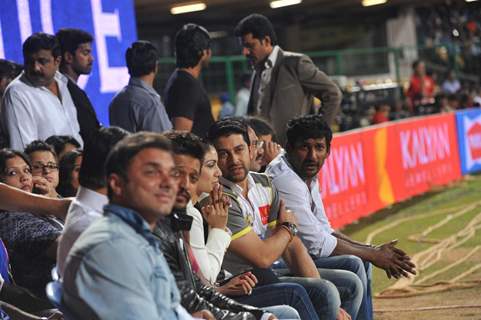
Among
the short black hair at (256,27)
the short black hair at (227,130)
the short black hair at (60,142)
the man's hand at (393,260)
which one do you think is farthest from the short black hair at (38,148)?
the short black hair at (256,27)

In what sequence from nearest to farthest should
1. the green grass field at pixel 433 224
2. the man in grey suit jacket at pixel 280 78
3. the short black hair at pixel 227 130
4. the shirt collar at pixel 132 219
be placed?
1. the shirt collar at pixel 132 219
2. the short black hair at pixel 227 130
3. the man in grey suit jacket at pixel 280 78
4. the green grass field at pixel 433 224

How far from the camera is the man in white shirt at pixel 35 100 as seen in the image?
22.2 feet

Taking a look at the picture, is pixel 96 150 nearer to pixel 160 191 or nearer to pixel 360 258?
pixel 160 191

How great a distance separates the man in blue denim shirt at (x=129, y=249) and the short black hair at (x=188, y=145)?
3.58 ft

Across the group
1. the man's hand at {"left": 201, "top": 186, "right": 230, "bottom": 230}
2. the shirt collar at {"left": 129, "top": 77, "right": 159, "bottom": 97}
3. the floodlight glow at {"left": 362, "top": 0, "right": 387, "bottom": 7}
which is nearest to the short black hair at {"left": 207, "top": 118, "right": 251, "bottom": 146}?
the man's hand at {"left": 201, "top": 186, "right": 230, "bottom": 230}

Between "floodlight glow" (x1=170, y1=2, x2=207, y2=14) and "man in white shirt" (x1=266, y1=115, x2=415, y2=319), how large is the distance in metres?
16.5

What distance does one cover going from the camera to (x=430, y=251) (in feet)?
33.4

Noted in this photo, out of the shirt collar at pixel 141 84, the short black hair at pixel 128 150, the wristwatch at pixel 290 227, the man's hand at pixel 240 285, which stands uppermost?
the shirt collar at pixel 141 84

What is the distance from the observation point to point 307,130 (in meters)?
6.34

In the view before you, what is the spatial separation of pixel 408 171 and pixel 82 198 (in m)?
11.1

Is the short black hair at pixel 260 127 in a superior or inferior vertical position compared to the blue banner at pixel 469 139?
superior

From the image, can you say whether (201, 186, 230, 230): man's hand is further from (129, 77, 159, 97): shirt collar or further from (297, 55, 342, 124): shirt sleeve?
(297, 55, 342, 124): shirt sleeve

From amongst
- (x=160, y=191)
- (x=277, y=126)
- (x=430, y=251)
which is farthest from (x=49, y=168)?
(x=430, y=251)

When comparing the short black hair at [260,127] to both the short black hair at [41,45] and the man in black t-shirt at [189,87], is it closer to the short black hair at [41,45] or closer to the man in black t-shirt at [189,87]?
the man in black t-shirt at [189,87]
